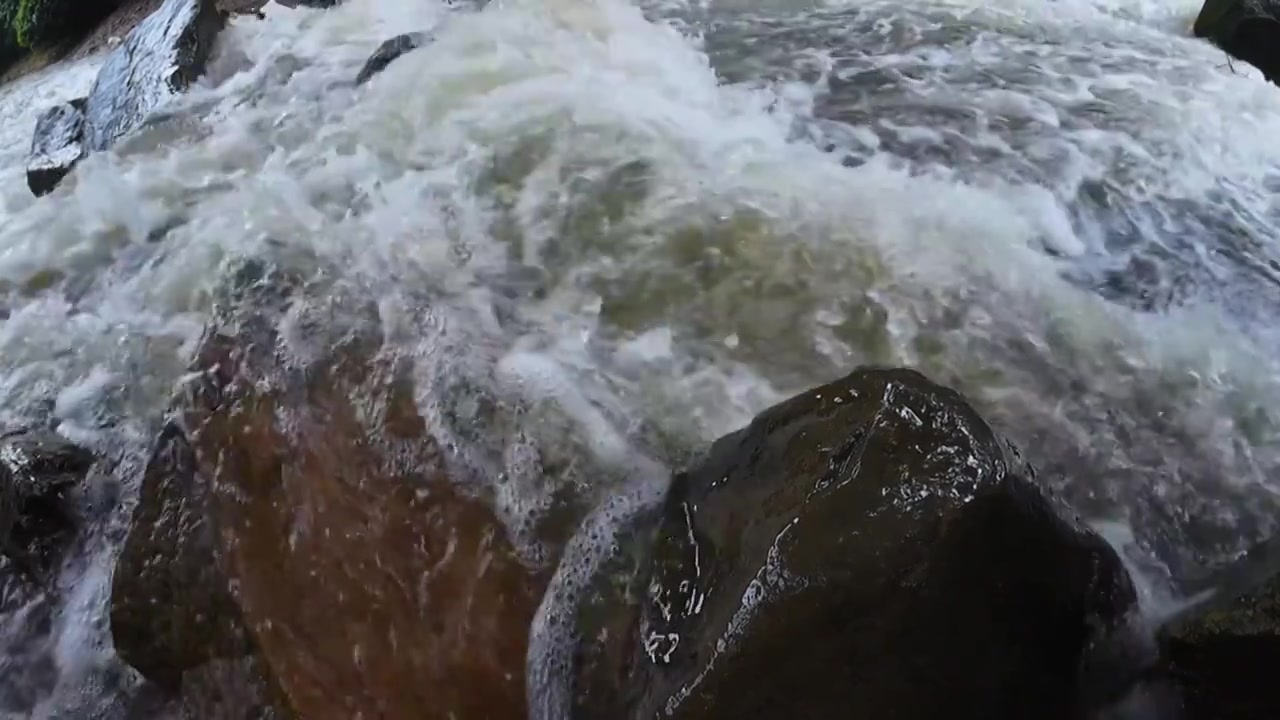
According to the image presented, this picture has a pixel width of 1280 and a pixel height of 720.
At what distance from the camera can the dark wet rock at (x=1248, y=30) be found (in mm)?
4641

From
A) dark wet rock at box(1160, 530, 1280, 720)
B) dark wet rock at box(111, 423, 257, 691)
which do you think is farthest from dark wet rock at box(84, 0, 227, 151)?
dark wet rock at box(1160, 530, 1280, 720)

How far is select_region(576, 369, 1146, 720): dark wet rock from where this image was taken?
74.2 inches

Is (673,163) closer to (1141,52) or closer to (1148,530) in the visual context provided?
(1148,530)

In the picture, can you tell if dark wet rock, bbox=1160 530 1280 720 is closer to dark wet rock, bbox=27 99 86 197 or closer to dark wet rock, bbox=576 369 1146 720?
dark wet rock, bbox=576 369 1146 720

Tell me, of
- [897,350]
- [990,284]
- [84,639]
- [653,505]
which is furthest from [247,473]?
[990,284]

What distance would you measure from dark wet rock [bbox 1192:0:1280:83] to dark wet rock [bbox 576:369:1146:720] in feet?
11.3

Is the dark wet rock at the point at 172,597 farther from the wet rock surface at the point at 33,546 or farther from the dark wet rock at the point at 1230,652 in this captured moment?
the dark wet rock at the point at 1230,652

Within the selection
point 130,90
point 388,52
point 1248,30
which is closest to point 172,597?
point 388,52

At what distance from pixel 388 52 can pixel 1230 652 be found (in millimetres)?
4083

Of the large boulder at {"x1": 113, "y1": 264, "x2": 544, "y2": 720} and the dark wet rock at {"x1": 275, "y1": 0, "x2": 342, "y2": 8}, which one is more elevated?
the large boulder at {"x1": 113, "y1": 264, "x2": 544, "y2": 720}

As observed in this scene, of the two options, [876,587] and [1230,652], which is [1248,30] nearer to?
[1230,652]

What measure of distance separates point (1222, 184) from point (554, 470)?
2.77 metres

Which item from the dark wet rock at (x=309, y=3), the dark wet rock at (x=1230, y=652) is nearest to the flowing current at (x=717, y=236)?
the dark wet rock at (x=1230, y=652)

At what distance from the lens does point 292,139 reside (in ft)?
14.4
